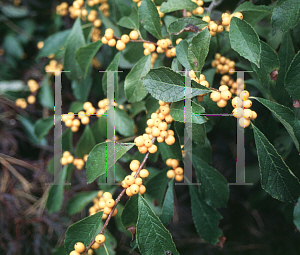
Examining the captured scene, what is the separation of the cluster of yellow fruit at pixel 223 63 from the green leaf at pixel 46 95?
66 cm

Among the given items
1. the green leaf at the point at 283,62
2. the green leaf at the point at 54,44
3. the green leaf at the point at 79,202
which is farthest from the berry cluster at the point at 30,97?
the green leaf at the point at 283,62

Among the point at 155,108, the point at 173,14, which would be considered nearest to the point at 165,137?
the point at 155,108

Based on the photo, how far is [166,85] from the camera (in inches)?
17.5

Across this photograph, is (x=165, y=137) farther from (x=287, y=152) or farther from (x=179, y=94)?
(x=287, y=152)

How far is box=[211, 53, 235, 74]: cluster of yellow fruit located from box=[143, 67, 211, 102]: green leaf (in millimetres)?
271

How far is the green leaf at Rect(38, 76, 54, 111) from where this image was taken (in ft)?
3.20

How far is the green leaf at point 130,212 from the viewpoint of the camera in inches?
20.3

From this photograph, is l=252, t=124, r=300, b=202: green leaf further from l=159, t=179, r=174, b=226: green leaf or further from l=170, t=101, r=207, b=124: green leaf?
l=159, t=179, r=174, b=226: green leaf

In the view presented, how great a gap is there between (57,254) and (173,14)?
28.1 inches

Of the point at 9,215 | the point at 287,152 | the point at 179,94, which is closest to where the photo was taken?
the point at 179,94

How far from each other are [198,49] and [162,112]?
0.14 meters

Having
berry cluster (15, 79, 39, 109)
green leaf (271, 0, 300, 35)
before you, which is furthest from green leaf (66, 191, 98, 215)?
green leaf (271, 0, 300, 35)

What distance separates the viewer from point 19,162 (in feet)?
3.40

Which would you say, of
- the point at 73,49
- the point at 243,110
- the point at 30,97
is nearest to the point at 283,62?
the point at 243,110
